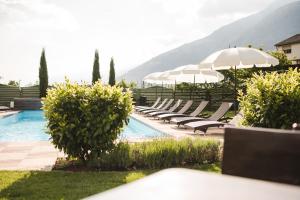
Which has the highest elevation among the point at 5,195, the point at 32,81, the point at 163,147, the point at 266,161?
the point at 32,81

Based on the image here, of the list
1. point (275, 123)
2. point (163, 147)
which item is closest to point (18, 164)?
point (163, 147)

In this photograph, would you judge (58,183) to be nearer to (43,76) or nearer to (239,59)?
(239,59)

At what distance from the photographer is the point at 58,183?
17.1 ft

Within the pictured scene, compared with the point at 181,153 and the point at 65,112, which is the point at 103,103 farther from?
the point at 181,153

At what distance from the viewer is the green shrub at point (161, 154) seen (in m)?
6.31

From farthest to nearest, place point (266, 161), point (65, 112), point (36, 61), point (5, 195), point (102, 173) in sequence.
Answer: point (36, 61), point (65, 112), point (102, 173), point (5, 195), point (266, 161)

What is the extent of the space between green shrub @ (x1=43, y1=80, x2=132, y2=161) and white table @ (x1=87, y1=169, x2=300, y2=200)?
450 centimetres

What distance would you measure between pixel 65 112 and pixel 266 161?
455 centimetres

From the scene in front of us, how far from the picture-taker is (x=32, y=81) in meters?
30.4

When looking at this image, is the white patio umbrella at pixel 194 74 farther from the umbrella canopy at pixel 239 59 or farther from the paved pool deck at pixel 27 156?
the paved pool deck at pixel 27 156

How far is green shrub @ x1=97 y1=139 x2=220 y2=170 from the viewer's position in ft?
20.7

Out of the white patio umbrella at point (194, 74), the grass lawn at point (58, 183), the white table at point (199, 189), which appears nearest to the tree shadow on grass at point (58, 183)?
the grass lawn at point (58, 183)

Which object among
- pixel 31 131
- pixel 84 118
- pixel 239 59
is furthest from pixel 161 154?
pixel 31 131

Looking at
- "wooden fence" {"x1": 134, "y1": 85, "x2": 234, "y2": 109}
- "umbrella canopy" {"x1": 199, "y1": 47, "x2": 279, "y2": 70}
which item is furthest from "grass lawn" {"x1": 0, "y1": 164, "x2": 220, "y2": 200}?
"wooden fence" {"x1": 134, "y1": 85, "x2": 234, "y2": 109}
